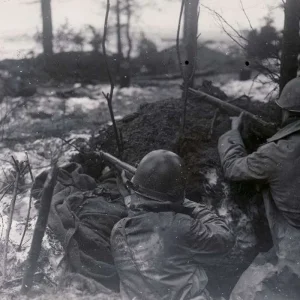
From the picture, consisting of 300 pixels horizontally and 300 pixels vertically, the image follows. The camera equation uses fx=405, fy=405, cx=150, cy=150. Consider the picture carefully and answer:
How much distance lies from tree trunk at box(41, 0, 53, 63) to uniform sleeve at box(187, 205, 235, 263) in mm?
4106

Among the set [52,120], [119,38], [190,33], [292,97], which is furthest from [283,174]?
[119,38]

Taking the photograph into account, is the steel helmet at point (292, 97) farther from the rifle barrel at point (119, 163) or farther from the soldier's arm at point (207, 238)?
the rifle barrel at point (119, 163)

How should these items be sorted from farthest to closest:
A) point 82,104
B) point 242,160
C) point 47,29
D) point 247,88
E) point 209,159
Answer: point 82,104
point 247,88
point 47,29
point 209,159
point 242,160

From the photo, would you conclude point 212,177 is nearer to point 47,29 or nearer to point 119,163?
point 119,163

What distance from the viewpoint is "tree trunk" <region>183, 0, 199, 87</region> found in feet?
16.6

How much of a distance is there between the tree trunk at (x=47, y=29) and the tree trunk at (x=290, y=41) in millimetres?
3260

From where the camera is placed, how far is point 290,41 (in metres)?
4.22

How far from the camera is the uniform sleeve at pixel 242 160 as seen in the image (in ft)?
10.8

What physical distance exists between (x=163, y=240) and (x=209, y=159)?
1565mm

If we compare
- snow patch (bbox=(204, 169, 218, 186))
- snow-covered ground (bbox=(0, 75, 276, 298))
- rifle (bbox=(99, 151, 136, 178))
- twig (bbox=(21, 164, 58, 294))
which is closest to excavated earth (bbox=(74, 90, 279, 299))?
snow patch (bbox=(204, 169, 218, 186))

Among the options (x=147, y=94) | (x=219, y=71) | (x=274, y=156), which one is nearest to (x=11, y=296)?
(x=274, y=156)

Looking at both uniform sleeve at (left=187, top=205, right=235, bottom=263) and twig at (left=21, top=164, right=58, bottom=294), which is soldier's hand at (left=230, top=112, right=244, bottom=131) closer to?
uniform sleeve at (left=187, top=205, right=235, bottom=263)

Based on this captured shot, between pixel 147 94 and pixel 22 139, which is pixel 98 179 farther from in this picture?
pixel 147 94

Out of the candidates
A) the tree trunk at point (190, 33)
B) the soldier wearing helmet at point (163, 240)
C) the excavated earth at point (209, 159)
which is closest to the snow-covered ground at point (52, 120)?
the excavated earth at point (209, 159)
